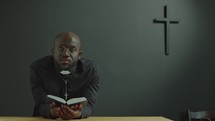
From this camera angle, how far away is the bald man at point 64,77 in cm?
212

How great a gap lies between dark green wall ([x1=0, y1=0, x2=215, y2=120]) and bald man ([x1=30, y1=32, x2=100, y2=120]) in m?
1.32

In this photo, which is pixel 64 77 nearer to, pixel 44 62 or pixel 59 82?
pixel 59 82

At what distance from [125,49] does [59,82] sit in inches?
65.4

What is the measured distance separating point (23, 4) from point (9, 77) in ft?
2.67

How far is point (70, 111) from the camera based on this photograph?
195cm

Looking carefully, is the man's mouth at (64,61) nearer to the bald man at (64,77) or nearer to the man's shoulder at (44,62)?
the bald man at (64,77)

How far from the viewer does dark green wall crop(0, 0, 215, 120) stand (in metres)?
3.54

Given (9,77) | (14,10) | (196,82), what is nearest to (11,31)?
(14,10)

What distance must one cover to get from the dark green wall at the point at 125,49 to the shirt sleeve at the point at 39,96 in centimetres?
132

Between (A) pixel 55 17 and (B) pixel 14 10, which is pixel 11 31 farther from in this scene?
(A) pixel 55 17

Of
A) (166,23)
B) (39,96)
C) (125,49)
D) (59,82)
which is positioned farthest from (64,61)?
(166,23)

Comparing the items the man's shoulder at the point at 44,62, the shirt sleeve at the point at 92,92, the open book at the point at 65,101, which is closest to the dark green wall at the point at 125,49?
the man's shoulder at the point at 44,62

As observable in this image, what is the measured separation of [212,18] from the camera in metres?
4.04

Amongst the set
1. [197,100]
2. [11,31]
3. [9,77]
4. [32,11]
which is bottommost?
[197,100]
